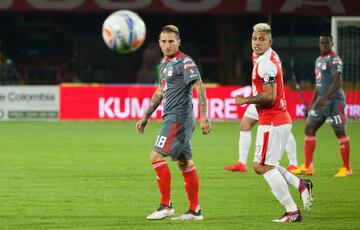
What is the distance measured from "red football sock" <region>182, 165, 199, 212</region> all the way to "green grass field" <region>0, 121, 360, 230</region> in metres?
0.27

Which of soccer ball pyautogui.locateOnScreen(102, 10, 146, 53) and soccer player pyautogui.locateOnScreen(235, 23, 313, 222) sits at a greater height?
soccer ball pyautogui.locateOnScreen(102, 10, 146, 53)

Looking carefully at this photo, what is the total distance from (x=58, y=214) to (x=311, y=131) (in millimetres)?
5842

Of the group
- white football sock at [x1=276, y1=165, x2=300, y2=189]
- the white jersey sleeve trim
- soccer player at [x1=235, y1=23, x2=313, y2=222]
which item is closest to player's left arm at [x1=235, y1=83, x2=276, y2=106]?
soccer player at [x1=235, y1=23, x2=313, y2=222]

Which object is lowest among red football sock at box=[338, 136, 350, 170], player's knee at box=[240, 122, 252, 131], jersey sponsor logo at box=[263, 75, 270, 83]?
red football sock at box=[338, 136, 350, 170]

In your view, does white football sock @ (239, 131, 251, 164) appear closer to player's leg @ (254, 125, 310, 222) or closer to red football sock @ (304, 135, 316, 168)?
red football sock @ (304, 135, 316, 168)

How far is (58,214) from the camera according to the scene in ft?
36.3

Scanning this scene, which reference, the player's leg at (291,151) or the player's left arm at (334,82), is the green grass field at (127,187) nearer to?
the player's leg at (291,151)

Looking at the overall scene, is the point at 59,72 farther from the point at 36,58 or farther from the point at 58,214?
the point at 58,214

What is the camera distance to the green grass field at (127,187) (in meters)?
10.6

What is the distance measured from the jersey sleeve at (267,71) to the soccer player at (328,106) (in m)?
4.95

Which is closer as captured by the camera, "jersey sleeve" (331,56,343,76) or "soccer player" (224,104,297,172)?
"jersey sleeve" (331,56,343,76)

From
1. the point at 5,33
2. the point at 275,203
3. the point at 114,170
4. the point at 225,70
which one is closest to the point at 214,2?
the point at 225,70

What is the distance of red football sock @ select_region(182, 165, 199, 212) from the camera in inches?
423

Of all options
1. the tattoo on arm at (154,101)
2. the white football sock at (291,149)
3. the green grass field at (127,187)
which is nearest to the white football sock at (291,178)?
the green grass field at (127,187)
